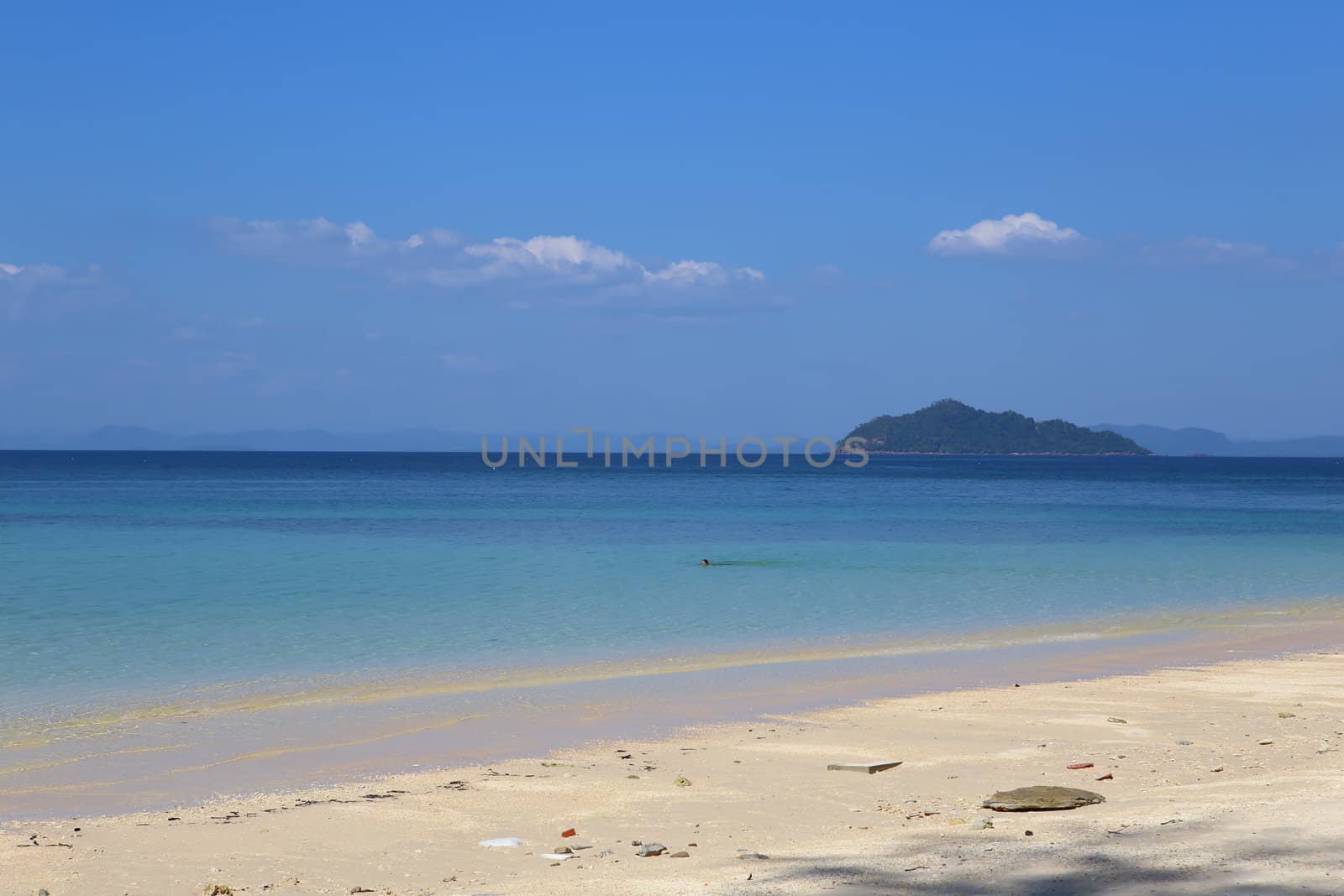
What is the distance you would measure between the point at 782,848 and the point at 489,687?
23.6 feet

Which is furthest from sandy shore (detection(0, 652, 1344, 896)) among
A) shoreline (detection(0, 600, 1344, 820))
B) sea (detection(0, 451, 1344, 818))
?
sea (detection(0, 451, 1344, 818))

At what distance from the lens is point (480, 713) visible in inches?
476

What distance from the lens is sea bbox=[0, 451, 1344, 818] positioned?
11.0 meters

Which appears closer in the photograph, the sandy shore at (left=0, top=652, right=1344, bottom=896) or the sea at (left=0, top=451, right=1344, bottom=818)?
the sandy shore at (left=0, top=652, right=1344, bottom=896)

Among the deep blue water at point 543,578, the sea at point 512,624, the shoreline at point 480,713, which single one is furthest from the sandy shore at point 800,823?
the deep blue water at point 543,578

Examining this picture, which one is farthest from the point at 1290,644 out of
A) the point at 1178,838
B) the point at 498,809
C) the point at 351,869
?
the point at 351,869

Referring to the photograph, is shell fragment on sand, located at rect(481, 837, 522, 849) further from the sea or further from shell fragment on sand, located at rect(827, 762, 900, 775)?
shell fragment on sand, located at rect(827, 762, 900, 775)

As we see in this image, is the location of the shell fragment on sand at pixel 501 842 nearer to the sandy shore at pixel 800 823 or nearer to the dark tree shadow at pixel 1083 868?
the sandy shore at pixel 800 823

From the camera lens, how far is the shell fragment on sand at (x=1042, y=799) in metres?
7.72

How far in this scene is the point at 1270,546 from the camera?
120ft

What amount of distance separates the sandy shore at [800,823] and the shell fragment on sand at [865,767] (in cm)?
10

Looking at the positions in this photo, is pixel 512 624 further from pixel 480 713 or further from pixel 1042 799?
pixel 1042 799

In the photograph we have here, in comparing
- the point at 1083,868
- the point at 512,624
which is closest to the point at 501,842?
the point at 1083,868

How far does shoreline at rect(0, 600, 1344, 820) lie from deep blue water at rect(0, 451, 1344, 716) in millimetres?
1125
